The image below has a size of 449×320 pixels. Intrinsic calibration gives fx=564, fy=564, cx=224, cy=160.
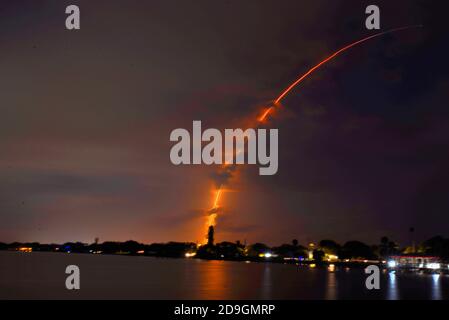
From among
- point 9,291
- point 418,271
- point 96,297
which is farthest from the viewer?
point 418,271

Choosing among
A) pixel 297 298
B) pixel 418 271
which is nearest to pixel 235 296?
pixel 297 298

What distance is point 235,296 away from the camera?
97875mm
